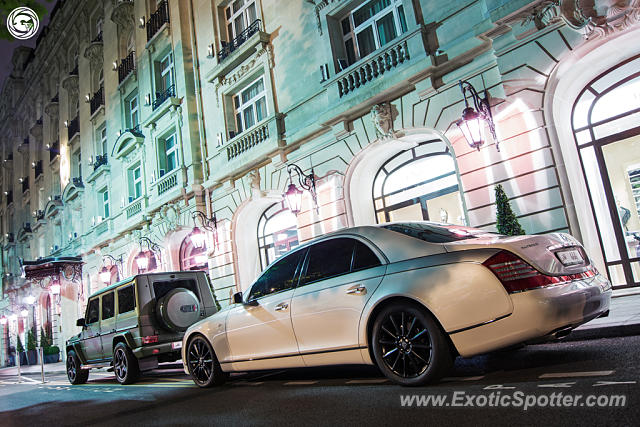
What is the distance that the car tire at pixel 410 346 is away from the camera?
370cm

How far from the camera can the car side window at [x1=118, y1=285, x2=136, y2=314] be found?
878 centimetres

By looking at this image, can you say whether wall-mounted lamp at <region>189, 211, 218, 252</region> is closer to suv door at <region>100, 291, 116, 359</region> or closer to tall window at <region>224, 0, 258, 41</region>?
suv door at <region>100, 291, 116, 359</region>

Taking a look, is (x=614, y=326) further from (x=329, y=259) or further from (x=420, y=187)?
(x=420, y=187)

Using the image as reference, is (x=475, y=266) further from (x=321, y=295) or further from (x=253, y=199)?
(x=253, y=199)

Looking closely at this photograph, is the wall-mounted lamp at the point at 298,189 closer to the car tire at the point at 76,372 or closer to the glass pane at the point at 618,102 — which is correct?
the car tire at the point at 76,372

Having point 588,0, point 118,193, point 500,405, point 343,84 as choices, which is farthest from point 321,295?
point 118,193

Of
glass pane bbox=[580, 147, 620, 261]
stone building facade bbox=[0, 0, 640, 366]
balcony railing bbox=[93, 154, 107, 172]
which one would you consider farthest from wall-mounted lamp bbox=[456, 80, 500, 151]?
balcony railing bbox=[93, 154, 107, 172]

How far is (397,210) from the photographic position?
11.5m

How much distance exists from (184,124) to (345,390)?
1444 centimetres

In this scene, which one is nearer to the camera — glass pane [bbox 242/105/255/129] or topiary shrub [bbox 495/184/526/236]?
topiary shrub [bbox 495/184/526/236]

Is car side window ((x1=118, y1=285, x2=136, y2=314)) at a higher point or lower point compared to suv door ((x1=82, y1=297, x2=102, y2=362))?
higher

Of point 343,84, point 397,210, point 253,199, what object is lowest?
point 397,210

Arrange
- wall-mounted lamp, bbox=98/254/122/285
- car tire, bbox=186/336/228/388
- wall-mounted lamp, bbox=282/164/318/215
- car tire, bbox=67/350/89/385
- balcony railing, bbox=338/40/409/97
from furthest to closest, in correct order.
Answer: wall-mounted lamp, bbox=98/254/122/285, wall-mounted lamp, bbox=282/164/318/215, car tire, bbox=67/350/89/385, balcony railing, bbox=338/40/409/97, car tire, bbox=186/336/228/388

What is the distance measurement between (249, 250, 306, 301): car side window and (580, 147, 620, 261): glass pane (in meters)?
5.83
